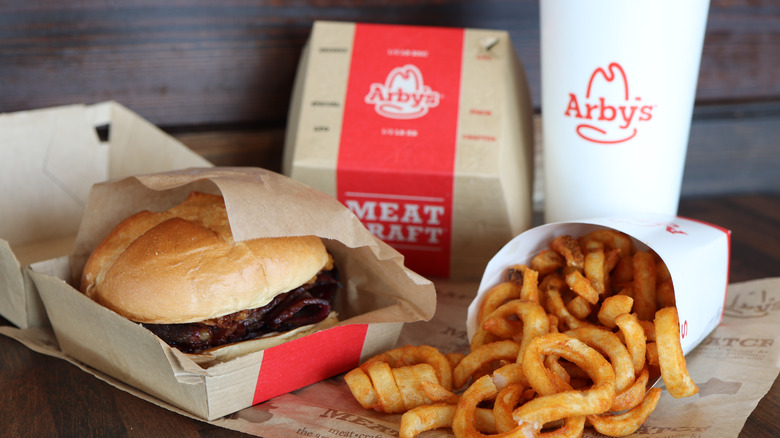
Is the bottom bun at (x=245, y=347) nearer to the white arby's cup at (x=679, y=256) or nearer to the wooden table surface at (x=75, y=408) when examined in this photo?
the wooden table surface at (x=75, y=408)

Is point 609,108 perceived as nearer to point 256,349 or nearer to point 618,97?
point 618,97

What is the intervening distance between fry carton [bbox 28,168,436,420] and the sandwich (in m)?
0.05

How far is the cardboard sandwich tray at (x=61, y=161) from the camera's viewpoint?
1.67 m

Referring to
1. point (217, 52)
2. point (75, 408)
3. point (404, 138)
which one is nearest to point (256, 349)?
point (75, 408)

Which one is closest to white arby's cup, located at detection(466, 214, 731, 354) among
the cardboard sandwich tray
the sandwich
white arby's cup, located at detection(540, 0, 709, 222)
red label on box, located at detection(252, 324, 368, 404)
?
white arby's cup, located at detection(540, 0, 709, 222)

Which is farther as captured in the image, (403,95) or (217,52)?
(217,52)

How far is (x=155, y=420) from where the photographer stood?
110cm

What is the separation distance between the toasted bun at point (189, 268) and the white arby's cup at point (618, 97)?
0.59m

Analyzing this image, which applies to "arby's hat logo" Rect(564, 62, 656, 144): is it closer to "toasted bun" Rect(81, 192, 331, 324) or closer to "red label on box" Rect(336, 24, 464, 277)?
"red label on box" Rect(336, 24, 464, 277)

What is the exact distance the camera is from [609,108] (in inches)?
55.3

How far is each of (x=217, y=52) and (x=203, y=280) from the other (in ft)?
3.19

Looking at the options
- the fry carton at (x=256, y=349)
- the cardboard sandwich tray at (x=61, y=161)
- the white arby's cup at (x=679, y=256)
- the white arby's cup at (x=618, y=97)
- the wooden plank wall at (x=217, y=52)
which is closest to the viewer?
the fry carton at (x=256, y=349)

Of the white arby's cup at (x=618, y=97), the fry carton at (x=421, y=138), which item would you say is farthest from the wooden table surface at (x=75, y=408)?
the fry carton at (x=421, y=138)

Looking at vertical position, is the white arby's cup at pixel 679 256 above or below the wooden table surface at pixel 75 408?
above
